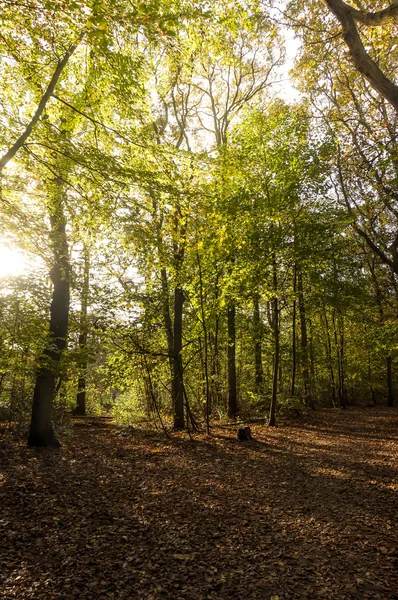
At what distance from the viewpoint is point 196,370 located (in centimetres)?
1363

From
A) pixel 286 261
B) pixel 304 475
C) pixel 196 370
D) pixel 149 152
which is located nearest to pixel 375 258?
pixel 286 261

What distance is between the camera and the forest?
3.85 metres

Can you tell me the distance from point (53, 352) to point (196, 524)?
5.45 m

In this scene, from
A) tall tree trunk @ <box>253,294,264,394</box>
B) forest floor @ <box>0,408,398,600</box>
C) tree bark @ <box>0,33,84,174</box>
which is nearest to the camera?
forest floor @ <box>0,408,398,600</box>

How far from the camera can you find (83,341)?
14.7 m

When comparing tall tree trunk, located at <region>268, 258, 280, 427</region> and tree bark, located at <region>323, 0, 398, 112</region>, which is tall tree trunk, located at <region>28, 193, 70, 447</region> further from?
tall tree trunk, located at <region>268, 258, 280, 427</region>

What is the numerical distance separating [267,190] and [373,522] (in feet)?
31.7

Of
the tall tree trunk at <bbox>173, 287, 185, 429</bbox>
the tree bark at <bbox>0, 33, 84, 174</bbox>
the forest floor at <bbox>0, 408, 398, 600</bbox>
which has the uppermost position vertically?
the tree bark at <bbox>0, 33, 84, 174</bbox>

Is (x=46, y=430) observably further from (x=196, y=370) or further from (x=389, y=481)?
(x=389, y=481)

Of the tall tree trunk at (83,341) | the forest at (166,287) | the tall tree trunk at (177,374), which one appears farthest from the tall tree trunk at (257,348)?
the tall tree trunk at (83,341)

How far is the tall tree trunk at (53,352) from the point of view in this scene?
760 cm

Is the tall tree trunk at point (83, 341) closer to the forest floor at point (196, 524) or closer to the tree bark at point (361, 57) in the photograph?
the forest floor at point (196, 524)

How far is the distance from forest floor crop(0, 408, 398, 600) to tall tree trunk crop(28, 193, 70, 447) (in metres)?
0.51

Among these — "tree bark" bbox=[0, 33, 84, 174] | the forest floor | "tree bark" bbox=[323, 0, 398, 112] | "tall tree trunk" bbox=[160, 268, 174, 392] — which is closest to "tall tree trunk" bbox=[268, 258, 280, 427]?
the forest floor
